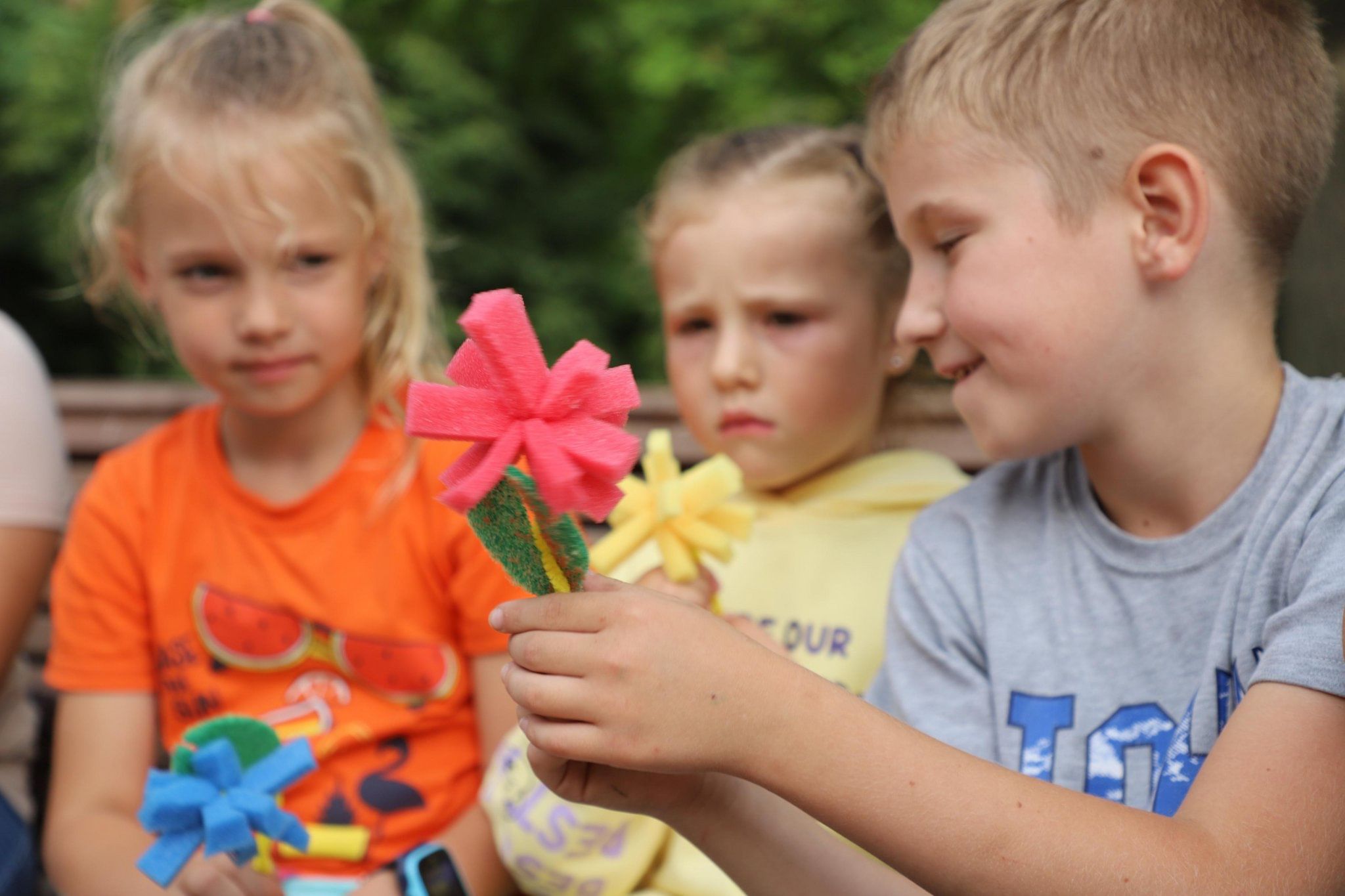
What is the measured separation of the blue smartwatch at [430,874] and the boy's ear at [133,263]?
940mm

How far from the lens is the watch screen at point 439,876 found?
160cm

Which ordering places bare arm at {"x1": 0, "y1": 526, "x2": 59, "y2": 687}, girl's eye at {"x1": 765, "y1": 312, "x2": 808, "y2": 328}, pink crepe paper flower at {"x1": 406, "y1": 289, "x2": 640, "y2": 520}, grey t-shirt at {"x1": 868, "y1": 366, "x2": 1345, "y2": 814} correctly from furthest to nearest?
1. bare arm at {"x1": 0, "y1": 526, "x2": 59, "y2": 687}
2. girl's eye at {"x1": 765, "y1": 312, "x2": 808, "y2": 328}
3. grey t-shirt at {"x1": 868, "y1": 366, "x2": 1345, "y2": 814}
4. pink crepe paper flower at {"x1": 406, "y1": 289, "x2": 640, "y2": 520}

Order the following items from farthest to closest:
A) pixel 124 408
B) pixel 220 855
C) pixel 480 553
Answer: pixel 124 408
pixel 480 553
pixel 220 855

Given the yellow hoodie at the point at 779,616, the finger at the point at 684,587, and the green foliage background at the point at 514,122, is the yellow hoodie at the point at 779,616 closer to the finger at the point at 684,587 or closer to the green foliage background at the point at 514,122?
the finger at the point at 684,587

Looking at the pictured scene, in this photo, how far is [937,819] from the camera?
100 cm

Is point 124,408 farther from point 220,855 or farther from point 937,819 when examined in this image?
point 937,819

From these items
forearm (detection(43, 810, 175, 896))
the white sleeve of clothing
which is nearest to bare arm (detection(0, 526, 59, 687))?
the white sleeve of clothing

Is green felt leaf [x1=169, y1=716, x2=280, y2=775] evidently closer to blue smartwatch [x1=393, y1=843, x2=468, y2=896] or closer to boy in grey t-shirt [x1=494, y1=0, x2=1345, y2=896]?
blue smartwatch [x1=393, y1=843, x2=468, y2=896]

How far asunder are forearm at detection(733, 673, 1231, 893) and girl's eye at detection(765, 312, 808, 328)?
30.7 inches

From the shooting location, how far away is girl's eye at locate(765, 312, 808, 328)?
170cm

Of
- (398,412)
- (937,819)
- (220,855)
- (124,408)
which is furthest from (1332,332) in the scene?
(124,408)

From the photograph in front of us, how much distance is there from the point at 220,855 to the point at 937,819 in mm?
891

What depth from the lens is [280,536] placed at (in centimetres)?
183

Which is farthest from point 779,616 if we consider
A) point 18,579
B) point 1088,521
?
point 18,579
